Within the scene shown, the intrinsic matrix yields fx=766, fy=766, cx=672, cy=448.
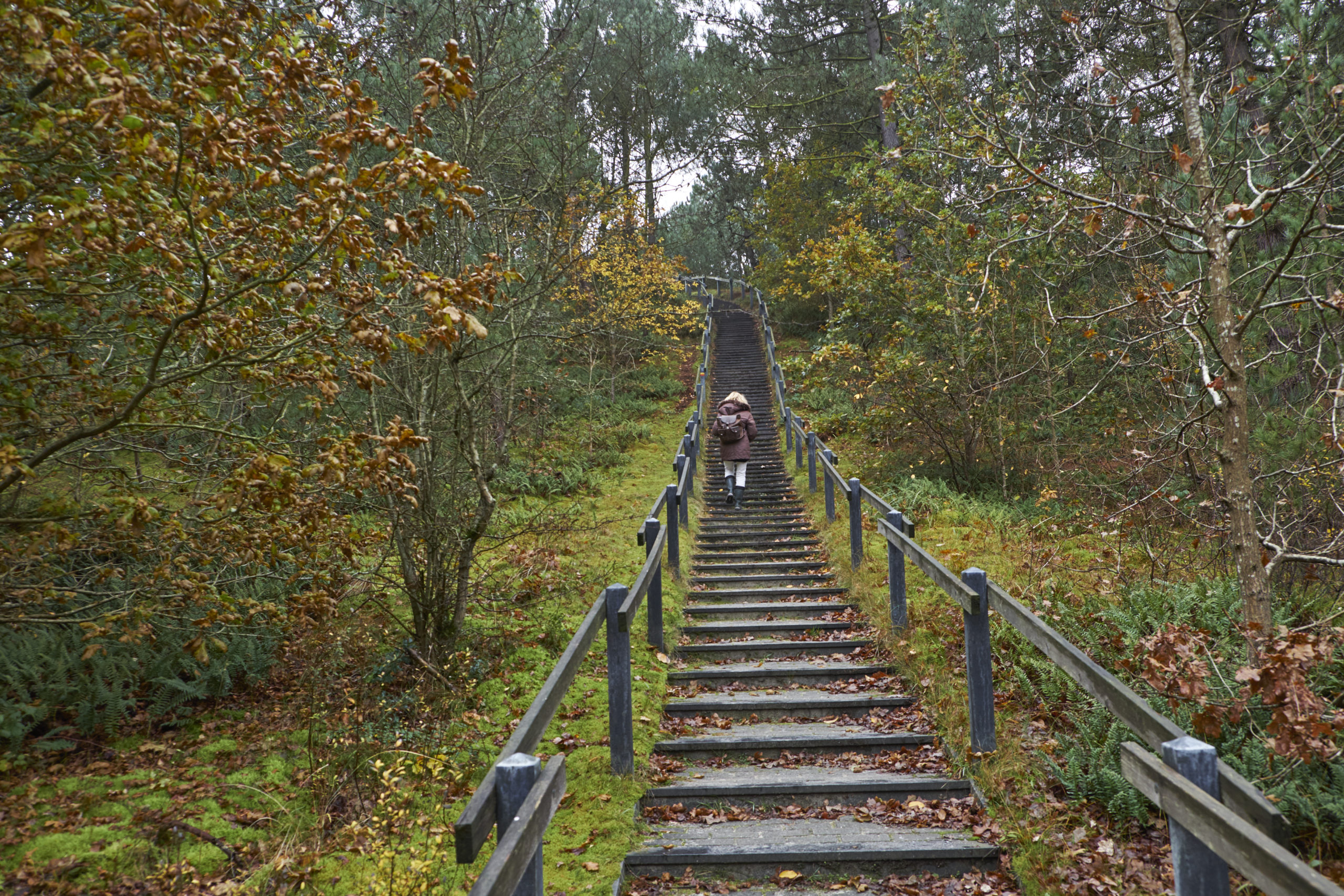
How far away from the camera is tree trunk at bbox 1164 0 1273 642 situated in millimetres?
3758

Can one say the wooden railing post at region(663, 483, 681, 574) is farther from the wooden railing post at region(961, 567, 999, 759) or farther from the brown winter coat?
the wooden railing post at region(961, 567, 999, 759)

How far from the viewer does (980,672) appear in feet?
14.4

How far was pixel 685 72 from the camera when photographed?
2514 centimetres

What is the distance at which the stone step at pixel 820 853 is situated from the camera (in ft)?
11.8

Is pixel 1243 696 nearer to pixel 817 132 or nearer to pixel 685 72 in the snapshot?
pixel 817 132

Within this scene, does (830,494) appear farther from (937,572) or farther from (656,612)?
(937,572)

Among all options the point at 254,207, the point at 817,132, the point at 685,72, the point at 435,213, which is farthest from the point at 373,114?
the point at 685,72

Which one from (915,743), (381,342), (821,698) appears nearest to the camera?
(381,342)

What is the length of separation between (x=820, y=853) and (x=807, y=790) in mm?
687

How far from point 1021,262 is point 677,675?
8270mm

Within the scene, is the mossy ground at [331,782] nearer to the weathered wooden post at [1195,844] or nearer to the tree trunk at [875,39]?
the weathered wooden post at [1195,844]

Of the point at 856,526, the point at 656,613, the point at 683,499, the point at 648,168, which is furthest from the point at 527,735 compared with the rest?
the point at 648,168

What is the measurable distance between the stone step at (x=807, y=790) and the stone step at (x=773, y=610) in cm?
315

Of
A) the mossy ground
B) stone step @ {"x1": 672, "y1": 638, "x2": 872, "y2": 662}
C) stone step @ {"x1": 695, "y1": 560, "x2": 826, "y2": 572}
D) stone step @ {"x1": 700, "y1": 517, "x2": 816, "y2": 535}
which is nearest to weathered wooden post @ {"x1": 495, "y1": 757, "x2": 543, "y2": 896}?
the mossy ground
